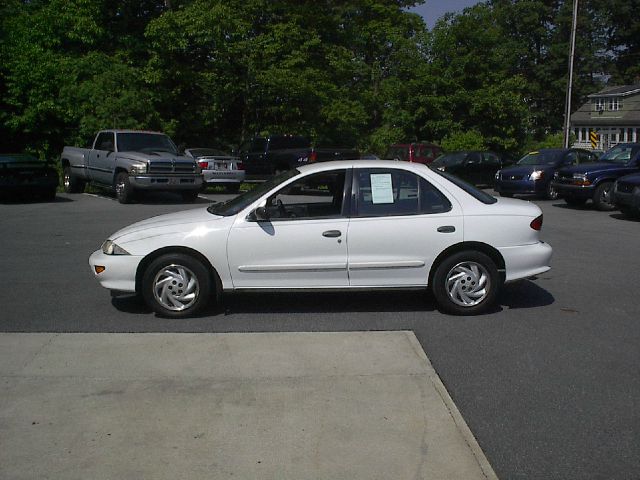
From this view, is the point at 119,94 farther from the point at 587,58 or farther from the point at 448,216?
the point at 587,58

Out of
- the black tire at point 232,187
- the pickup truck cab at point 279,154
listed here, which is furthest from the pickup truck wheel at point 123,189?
the pickup truck cab at point 279,154

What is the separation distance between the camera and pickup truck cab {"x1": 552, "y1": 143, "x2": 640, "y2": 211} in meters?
18.7

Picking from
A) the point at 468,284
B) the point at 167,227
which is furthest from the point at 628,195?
the point at 167,227

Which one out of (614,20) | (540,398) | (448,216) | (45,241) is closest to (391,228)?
(448,216)

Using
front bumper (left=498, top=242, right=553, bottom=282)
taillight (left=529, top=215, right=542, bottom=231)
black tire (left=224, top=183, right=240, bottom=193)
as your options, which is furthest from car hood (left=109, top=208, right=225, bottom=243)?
black tire (left=224, top=183, right=240, bottom=193)

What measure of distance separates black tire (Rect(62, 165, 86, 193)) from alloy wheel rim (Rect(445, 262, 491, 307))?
56.8ft

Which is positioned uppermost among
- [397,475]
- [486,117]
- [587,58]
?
[587,58]

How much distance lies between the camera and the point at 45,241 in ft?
41.7

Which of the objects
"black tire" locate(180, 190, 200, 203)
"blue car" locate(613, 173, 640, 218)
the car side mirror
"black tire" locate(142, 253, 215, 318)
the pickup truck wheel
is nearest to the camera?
the car side mirror

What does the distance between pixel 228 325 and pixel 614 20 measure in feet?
269

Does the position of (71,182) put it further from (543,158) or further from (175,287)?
(175,287)

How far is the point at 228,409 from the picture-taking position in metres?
5.00

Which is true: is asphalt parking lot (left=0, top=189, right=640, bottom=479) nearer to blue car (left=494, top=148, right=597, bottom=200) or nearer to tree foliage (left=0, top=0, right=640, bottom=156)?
blue car (left=494, top=148, right=597, bottom=200)

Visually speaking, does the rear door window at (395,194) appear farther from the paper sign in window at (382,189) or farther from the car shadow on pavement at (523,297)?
the car shadow on pavement at (523,297)
